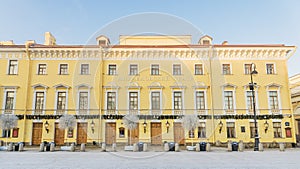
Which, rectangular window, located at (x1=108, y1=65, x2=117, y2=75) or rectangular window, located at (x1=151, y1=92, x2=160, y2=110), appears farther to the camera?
rectangular window, located at (x1=108, y1=65, x2=117, y2=75)

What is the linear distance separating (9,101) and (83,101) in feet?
20.9

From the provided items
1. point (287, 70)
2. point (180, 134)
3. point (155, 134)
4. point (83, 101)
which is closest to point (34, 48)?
point (83, 101)

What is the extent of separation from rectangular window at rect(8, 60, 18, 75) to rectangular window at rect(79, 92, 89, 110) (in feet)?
20.3

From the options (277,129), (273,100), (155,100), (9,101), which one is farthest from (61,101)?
(277,129)

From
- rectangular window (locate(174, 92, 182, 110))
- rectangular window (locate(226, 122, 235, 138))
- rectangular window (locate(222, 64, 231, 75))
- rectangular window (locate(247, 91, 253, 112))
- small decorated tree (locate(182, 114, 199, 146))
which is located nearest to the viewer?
small decorated tree (locate(182, 114, 199, 146))

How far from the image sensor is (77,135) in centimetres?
2125

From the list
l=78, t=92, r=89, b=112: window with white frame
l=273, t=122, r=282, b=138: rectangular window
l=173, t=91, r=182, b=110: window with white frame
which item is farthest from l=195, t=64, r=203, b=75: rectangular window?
l=78, t=92, r=89, b=112: window with white frame

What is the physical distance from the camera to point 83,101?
70.6ft

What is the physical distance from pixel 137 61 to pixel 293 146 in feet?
48.6

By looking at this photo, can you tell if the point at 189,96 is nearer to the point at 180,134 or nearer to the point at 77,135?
the point at 180,134

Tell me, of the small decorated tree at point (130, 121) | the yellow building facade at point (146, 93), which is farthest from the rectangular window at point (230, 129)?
the small decorated tree at point (130, 121)

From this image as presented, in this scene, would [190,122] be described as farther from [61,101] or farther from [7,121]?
[7,121]

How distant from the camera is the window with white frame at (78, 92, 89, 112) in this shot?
21.4m

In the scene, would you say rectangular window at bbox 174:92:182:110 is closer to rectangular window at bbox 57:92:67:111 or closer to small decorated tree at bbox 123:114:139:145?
small decorated tree at bbox 123:114:139:145
